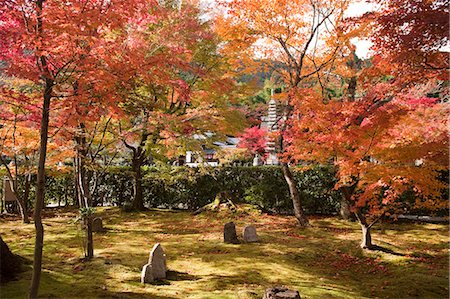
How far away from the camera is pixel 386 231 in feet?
33.6

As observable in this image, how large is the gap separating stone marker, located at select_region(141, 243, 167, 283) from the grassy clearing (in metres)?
0.15

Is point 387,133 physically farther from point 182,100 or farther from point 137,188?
point 137,188

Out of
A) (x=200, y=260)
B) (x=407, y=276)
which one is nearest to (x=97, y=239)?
(x=200, y=260)

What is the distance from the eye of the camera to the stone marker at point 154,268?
5.55 m

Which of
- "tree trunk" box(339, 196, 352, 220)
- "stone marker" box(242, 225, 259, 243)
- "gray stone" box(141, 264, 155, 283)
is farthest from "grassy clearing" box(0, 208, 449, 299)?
"tree trunk" box(339, 196, 352, 220)

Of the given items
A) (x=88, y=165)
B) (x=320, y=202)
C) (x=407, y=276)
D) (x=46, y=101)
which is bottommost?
(x=407, y=276)

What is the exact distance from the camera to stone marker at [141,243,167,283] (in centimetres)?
555

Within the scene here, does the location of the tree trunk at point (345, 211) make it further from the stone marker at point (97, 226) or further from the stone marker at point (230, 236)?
the stone marker at point (97, 226)

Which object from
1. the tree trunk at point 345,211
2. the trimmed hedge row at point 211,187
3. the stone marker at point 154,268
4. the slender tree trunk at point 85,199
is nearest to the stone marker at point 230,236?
the stone marker at point 154,268

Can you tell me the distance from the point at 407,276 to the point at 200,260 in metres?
3.79

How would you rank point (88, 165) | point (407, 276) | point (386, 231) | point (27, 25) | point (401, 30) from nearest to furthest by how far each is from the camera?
point (27, 25), point (401, 30), point (407, 276), point (88, 165), point (386, 231)

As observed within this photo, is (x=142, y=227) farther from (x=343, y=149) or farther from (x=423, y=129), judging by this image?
(x=423, y=129)

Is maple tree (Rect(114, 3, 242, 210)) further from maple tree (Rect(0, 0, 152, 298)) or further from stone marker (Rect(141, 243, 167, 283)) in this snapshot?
maple tree (Rect(0, 0, 152, 298))

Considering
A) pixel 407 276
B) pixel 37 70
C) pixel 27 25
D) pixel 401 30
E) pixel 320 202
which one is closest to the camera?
pixel 27 25
